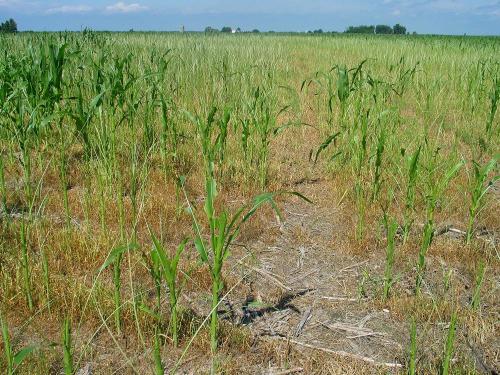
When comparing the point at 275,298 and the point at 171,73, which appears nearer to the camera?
the point at 275,298

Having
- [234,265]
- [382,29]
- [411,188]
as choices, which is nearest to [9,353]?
[234,265]

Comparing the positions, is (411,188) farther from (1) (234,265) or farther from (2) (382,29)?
(2) (382,29)

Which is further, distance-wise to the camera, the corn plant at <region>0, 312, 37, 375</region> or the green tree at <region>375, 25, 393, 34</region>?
the green tree at <region>375, 25, 393, 34</region>

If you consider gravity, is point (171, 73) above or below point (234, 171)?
above

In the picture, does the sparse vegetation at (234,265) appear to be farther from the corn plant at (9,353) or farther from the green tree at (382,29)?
the green tree at (382,29)

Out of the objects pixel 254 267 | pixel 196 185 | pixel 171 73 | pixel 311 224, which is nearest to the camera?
pixel 254 267

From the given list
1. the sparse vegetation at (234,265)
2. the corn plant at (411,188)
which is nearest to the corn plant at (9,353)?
the sparse vegetation at (234,265)

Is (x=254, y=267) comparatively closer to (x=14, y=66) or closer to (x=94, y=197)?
(x=94, y=197)

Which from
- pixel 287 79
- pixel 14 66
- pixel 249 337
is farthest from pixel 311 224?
pixel 287 79

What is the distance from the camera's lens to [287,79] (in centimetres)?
763

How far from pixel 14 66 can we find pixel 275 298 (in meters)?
2.93

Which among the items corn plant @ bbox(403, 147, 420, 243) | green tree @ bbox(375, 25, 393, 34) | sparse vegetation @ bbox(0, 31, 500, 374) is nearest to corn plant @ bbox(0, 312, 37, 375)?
sparse vegetation @ bbox(0, 31, 500, 374)

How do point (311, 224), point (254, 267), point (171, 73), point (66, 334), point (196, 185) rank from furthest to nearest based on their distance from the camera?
point (171, 73) → point (196, 185) → point (311, 224) → point (254, 267) → point (66, 334)

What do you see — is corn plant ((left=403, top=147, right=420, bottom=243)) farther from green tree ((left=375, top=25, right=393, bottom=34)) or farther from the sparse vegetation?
green tree ((left=375, top=25, right=393, bottom=34))
